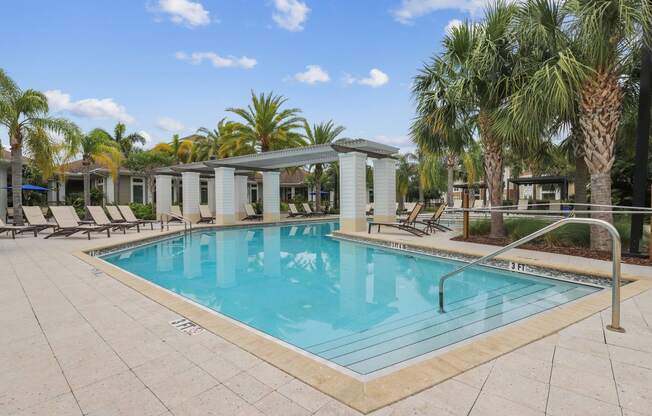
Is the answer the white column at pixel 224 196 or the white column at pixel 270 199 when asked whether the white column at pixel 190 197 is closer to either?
the white column at pixel 224 196

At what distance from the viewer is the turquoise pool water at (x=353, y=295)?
4.18 m

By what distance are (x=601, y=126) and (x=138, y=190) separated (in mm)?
30383

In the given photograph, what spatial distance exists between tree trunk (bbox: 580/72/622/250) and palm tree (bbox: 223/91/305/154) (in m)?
16.9

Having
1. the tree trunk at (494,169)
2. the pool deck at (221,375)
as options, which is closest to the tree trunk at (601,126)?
the tree trunk at (494,169)

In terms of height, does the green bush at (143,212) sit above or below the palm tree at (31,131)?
below

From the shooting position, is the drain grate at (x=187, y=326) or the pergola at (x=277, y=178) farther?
the pergola at (x=277, y=178)

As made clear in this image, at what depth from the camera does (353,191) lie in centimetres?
1471

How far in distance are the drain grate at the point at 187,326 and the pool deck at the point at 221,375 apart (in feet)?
0.29

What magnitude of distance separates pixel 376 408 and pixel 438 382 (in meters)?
0.57

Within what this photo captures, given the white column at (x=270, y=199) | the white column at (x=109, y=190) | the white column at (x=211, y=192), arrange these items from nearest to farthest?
1. the white column at (x=270, y=199)
2. the white column at (x=211, y=192)
3. the white column at (x=109, y=190)

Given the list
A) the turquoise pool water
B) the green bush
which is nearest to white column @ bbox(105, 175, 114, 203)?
the green bush

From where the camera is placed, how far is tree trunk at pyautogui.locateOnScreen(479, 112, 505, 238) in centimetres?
1068

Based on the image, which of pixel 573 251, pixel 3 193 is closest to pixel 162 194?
pixel 3 193

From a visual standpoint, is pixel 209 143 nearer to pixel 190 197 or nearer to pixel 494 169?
Result: pixel 190 197
